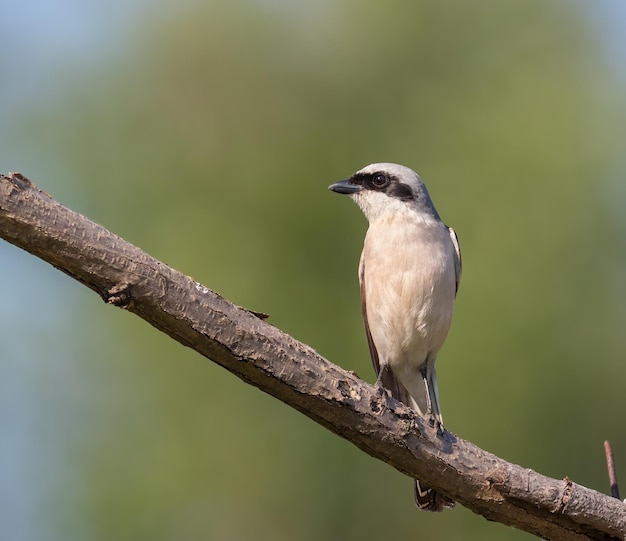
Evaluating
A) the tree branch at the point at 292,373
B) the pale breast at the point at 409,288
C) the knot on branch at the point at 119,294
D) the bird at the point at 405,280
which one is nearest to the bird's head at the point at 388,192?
the bird at the point at 405,280

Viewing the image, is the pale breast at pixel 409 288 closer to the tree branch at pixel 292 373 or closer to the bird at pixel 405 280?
the bird at pixel 405 280

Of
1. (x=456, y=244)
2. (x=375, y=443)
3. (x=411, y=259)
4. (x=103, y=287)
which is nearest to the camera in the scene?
(x=103, y=287)

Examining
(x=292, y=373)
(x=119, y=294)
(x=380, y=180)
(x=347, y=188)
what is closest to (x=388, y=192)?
(x=380, y=180)

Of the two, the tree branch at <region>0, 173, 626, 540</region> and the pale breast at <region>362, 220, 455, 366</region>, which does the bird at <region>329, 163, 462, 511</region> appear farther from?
the tree branch at <region>0, 173, 626, 540</region>

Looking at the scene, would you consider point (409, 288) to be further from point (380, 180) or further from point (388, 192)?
point (380, 180)

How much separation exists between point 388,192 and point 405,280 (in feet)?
2.94

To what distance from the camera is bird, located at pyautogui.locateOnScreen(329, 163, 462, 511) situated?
21.0ft

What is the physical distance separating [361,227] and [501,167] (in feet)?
6.90

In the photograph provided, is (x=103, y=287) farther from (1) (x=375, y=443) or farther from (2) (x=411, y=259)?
(2) (x=411, y=259)

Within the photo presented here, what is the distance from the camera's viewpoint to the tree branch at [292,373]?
375cm

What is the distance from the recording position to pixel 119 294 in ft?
12.6

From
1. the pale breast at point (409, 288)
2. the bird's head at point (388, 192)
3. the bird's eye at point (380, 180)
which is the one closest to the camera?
the pale breast at point (409, 288)

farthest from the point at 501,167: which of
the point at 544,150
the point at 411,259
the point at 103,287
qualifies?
the point at 103,287

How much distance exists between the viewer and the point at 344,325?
11.4 metres
